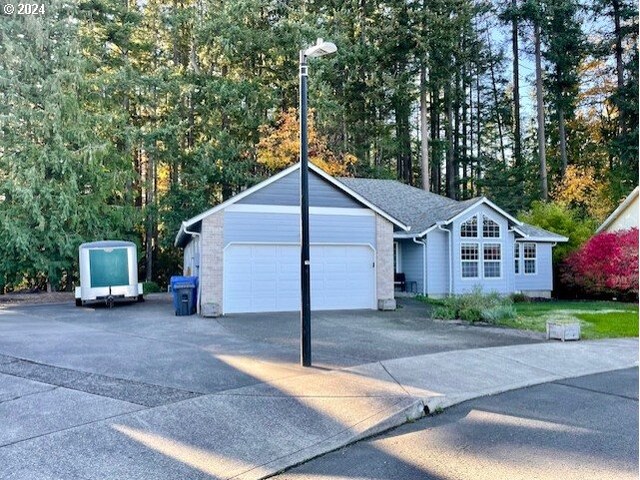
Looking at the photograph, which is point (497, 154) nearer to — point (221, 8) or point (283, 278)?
point (221, 8)

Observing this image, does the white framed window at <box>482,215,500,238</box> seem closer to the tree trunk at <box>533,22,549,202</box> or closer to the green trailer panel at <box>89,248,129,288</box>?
the tree trunk at <box>533,22,549,202</box>

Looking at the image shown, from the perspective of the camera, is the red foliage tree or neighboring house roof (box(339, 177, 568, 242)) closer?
the red foliage tree

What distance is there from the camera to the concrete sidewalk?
461 cm

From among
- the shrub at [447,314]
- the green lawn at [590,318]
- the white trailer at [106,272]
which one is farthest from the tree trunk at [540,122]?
the white trailer at [106,272]

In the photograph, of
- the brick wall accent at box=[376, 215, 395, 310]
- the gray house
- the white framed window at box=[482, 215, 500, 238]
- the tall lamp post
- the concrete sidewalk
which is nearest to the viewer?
the concrete sidewalk

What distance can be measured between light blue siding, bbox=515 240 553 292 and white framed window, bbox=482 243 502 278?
155 centimetres

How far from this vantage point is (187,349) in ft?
31.3

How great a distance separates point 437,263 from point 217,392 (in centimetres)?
1612

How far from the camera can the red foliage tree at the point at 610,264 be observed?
19156mm

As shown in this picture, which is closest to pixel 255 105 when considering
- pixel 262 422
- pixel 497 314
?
pixel 497 314

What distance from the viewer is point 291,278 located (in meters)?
16.2

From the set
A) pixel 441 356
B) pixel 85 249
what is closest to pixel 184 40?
pixel 85 249

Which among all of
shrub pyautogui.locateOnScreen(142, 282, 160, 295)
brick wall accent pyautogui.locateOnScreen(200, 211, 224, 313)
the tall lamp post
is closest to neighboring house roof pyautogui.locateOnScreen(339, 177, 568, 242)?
brick wall accent pyautogui.locateOnScreen(200, 211, 224, 313)

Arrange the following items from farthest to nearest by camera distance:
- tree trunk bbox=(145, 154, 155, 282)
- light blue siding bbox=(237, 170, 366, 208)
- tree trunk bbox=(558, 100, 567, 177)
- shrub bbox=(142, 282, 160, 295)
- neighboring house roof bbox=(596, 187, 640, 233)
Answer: tree trunk bbox=(558, 100, 567, 177) → tree trunk bbox=(145, 154, 155, 282) → shrub bbox=(142, 282, 160, 295) → neighboring house roof bbox=(596, 187, 640, 233) → light blue siding bbox=(237, 170, 366, 208)
